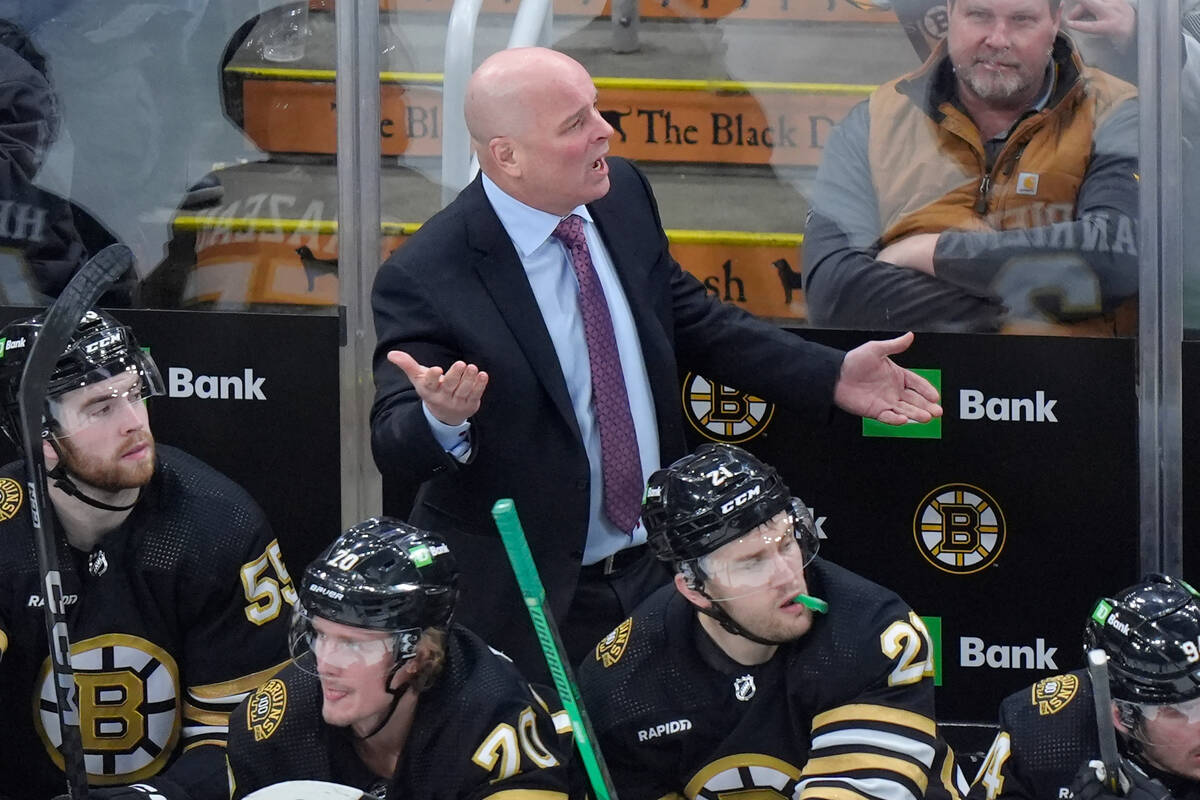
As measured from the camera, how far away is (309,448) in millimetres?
4023

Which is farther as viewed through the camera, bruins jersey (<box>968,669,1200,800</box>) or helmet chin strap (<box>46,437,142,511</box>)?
helmet chin strap (<box>46,437,142,511</box>)

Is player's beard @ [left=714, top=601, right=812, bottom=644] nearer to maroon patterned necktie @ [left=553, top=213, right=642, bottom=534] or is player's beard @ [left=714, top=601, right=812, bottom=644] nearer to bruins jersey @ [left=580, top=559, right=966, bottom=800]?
bruins jersey @ [left=580, top=559, right=966, bottom=800]

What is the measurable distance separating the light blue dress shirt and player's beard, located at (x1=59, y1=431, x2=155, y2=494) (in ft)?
2.46

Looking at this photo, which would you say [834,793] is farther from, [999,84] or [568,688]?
[999,84]

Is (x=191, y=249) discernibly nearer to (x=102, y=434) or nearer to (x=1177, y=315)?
(x=102, y=434)

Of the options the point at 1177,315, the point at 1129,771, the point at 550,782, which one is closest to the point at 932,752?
the point at 1129,771

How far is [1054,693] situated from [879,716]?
1.20 feet

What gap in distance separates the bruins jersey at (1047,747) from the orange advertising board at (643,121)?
1.36 metres

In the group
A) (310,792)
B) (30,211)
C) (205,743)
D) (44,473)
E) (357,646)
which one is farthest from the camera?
(30,211)

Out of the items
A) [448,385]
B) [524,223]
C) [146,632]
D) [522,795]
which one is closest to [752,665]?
[522,795]

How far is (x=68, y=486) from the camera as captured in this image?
3238 millimetres

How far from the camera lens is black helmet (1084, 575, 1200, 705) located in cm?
277

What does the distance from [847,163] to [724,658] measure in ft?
4.32

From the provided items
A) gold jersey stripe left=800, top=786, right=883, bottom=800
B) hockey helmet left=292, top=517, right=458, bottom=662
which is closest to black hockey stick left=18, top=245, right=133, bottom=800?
hockey helmet left=292, top=517, right=458, bottom=662
